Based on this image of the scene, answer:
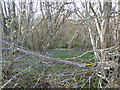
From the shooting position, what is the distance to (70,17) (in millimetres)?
2334

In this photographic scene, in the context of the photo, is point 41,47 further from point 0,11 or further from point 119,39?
point 119,39

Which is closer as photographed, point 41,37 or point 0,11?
point 0,11

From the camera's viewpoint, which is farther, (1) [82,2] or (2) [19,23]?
(2) [19,23]

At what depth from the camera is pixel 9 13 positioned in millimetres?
2633

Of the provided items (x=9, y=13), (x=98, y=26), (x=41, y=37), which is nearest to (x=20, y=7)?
(x=9, y=13)

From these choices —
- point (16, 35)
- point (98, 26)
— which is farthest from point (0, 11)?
point (98, 26)

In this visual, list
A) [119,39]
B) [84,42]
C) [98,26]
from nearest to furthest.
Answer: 1. [119,39]
2. [98,26]
3. [84,42]

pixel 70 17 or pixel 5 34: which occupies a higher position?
pixel 70 17

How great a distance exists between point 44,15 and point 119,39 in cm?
143

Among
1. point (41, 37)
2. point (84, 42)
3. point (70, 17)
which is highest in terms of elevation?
point (70, 17)

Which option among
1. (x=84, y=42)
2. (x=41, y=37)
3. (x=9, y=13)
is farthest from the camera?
(x=84, y=42)

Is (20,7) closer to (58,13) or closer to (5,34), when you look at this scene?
(5,34)

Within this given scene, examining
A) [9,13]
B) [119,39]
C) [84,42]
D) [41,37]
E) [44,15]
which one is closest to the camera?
[119,39]

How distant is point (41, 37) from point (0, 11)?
979mm
